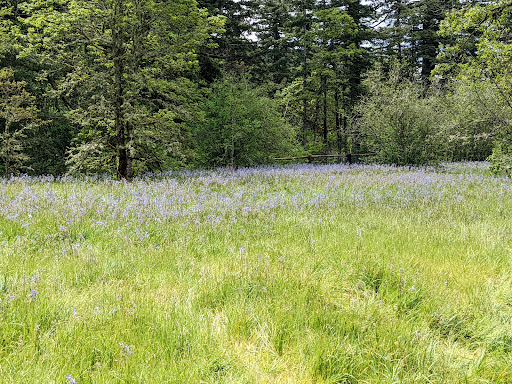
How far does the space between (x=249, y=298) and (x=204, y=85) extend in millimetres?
18818

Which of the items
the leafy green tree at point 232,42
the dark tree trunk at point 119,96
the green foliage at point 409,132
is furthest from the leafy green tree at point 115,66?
the green foliage at point 409,132

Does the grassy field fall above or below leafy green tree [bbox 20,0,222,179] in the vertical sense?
below

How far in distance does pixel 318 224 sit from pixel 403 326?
277 centimetres

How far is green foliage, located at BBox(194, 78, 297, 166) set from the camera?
50.5 ft

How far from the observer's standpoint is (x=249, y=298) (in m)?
2.88

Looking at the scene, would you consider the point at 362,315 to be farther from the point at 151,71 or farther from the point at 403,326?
the point at 151,71

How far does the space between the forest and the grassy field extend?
6.20m

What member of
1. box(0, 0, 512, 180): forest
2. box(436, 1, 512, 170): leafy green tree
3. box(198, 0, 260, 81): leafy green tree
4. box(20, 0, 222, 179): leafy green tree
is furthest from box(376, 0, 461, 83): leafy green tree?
box(20, 0, 222, 179): leafy green tree

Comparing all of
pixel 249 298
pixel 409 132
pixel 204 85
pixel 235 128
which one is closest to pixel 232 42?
pixel 204 85

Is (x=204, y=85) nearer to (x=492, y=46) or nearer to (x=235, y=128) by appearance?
(x=235, y=128)

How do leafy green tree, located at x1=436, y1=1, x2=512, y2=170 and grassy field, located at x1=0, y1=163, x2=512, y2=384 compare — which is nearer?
grassy field, located at x1=0, y1=163, x2=512, y2=384

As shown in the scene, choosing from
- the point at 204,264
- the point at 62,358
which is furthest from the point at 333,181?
the point at 62,358

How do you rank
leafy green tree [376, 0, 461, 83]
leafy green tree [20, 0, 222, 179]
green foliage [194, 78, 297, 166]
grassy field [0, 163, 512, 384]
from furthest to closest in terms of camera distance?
leafy green tree [376, 0, 461, 83] < green foliage [194, 78, 297, 166] < leafy green tree [20, 0, 222, 179] < grassy field [0, 163, 512, 384]

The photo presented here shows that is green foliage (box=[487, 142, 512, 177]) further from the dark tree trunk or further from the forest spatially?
the dark tree trunk
